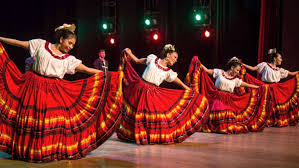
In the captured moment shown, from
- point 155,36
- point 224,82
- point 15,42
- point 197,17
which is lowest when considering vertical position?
point 224,82

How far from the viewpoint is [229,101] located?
5.31 meters

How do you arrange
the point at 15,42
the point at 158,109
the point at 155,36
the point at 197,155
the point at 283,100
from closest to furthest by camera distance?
the point at 15,42 → the point at 197,155 → the point at 158,109 → the point at 283,100 → the point at 155,36

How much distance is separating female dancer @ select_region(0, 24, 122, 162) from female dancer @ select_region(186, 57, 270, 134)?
7.30 ft

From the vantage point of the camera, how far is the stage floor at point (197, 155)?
2868 millimetres

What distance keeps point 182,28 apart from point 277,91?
2.94 metres

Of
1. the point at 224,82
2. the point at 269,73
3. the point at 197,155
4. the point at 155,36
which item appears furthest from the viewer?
the point at 155,36

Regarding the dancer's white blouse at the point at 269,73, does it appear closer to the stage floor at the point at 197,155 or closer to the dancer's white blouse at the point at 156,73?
the stage floor at the point at 197,155

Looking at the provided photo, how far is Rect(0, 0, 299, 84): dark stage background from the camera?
7.24 m

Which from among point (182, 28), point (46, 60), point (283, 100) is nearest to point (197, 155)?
point (46, 60)

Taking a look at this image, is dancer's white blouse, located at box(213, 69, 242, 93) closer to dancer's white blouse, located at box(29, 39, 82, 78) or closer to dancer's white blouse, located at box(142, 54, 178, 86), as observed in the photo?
dancer's white blouse, located at box(142, 54, 178, 86)

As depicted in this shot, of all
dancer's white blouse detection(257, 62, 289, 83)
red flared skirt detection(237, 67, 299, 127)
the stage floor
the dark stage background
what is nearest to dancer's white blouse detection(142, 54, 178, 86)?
the stage floor

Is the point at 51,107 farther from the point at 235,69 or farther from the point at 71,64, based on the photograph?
the point at 235,69

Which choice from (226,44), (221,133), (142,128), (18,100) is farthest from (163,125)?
(226,44)

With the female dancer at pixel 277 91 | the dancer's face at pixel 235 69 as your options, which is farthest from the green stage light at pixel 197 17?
the dancer's face at pixel 235 69
